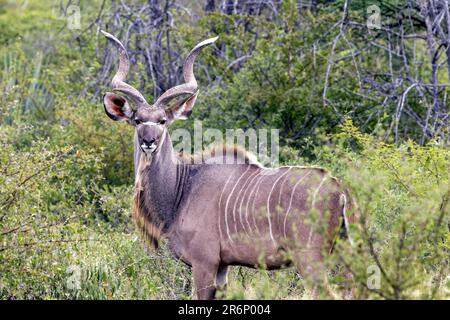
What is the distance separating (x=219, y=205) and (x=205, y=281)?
431 mm

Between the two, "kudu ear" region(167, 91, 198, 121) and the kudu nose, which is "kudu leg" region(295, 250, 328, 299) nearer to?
the kudu nose

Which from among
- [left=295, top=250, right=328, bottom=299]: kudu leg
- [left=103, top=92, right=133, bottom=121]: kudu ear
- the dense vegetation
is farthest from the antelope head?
[left=295, top=250, right=328, bottom=299]: kudu leg

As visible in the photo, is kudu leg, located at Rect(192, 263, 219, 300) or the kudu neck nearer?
kudu leg, located at Rect(192, 263, 219, 300)

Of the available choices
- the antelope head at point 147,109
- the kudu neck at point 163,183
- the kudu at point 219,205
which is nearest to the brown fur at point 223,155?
the kudu at point 219,205

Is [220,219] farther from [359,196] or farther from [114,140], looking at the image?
[114,140]

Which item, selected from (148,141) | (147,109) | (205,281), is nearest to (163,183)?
(148,141)

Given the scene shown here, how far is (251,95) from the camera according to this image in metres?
7.36

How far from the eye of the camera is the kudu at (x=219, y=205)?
409 cm

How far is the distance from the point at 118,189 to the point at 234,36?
2182 mm

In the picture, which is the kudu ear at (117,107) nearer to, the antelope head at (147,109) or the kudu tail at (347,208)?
the antelope head at (147,109)

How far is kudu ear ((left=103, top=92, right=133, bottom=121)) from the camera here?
15.9 feet

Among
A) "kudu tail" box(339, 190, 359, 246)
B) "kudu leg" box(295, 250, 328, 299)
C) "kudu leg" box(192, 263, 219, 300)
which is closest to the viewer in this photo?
"kudu leg" box(295, 250, 328, 299)

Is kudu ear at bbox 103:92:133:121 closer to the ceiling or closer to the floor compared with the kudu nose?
closer to the ceiling
